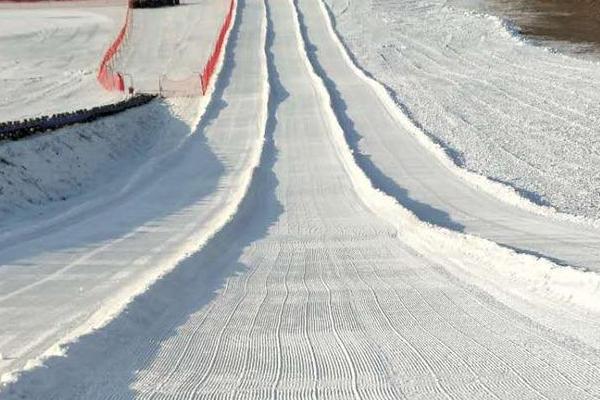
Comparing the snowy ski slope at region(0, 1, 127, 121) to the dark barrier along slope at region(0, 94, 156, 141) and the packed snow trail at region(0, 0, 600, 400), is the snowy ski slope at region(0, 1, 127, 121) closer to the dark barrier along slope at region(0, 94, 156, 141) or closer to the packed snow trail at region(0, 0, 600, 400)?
the dark barrier along slope at region(0, 94, 156, 141)

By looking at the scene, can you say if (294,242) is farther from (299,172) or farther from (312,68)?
(312,68)

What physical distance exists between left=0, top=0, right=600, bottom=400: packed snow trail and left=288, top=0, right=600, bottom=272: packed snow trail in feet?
4.34

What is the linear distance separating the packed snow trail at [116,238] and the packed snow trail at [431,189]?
2.62 meters

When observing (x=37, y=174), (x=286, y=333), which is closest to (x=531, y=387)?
(x=286, y=333)

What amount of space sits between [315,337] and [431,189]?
26.7 ft

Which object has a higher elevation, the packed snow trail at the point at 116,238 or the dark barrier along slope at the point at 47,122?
the dark barrier along slope at the point at 47,122

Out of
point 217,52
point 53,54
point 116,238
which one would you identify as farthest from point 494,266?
point 53,54

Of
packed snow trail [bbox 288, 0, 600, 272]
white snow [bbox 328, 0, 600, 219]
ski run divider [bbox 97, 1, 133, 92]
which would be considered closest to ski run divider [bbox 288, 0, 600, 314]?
packed snow trail [bbox 288, 0, 600, 272]

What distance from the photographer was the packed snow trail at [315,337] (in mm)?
4750

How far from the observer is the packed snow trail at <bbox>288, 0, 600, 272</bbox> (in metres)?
9.23

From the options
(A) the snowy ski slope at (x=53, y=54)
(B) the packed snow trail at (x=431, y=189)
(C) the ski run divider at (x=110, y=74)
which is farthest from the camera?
(C) the ski run divider at (x=110, y=74)

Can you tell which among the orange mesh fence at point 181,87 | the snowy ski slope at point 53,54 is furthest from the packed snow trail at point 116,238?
the snowy ski slope at point 53,54

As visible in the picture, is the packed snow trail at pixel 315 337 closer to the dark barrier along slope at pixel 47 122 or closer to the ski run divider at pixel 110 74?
the dark barrier along slope at pixel 47 122

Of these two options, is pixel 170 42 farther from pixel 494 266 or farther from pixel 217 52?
pixel 494 266
